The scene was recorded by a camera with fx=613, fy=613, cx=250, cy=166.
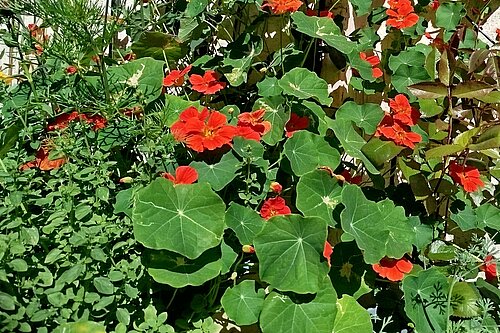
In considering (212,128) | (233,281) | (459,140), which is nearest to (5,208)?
(212,128)

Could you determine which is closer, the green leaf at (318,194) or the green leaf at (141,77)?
the green leaf at (318,194)

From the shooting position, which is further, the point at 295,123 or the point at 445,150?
the point at 295,123

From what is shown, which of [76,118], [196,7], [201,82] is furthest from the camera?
[196,7]

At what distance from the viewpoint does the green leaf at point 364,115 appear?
2.20 metres

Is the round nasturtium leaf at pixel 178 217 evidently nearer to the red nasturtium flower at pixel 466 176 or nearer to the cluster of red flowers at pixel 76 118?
the cluster of red flowers at pixel 76 118

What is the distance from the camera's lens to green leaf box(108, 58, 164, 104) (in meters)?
2.16

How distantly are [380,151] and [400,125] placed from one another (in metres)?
0.12

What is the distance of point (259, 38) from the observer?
7.87ft

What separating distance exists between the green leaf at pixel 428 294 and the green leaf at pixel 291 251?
1.39 feet

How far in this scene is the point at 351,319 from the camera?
6.10ft

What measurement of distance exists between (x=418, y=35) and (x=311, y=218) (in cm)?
116

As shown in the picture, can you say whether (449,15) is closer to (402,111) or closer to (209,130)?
(402,111)

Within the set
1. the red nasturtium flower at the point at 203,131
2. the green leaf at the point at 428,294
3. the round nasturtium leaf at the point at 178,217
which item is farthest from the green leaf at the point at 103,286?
the green leaf at the point at 428,294

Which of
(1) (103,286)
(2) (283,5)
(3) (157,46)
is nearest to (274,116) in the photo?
(2) (283,5)
